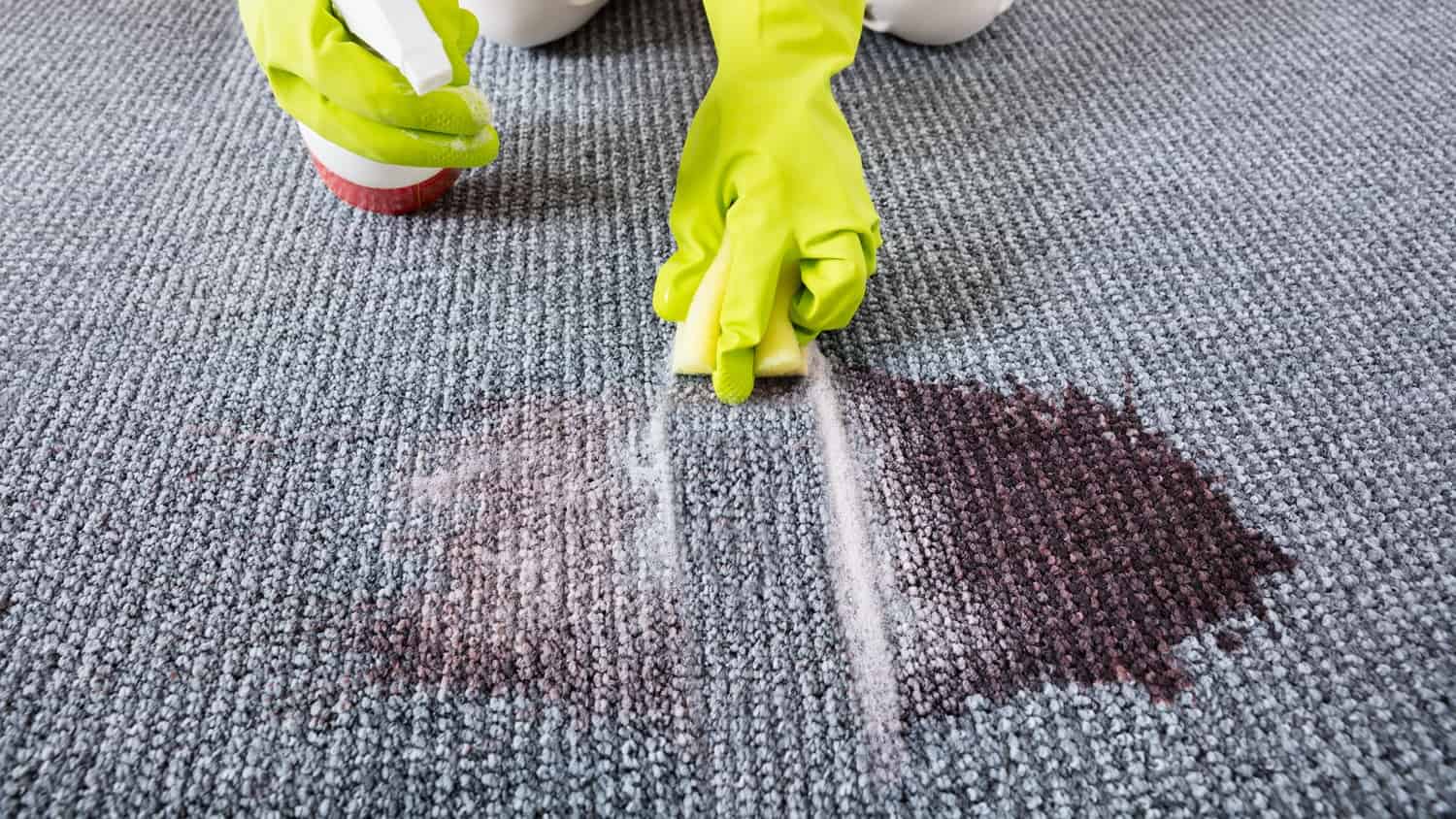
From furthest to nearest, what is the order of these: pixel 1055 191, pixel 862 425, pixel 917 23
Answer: pixel 917 23
pixel 1055 191
pixel 862 425

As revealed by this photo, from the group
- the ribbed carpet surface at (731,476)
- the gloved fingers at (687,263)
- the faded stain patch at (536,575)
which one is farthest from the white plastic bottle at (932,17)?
the faded stain patch at (536,575)

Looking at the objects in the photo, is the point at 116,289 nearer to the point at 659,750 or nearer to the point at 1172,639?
the point at 659,750

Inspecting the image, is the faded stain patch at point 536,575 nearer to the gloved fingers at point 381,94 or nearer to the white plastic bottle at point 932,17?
the gloved fingers at point 381,94

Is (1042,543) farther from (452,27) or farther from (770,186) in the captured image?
(452,27)

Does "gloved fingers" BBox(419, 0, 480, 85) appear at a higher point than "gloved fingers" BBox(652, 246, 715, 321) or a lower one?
higher

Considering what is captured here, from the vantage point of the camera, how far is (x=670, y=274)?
59 cm

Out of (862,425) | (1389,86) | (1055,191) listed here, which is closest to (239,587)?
(862,425)

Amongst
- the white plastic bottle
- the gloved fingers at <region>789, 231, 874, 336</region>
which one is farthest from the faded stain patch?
the white plastic bottle

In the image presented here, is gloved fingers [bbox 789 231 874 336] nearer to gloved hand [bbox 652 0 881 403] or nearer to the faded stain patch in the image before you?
gloved hand [bbox 652 0 881 403]

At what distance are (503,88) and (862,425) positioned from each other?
450 mm

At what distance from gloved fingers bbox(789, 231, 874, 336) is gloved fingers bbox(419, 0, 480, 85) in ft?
0.80

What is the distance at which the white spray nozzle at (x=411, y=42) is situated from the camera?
0.55 meters

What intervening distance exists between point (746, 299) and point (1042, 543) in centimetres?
21

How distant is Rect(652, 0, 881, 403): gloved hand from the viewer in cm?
55
